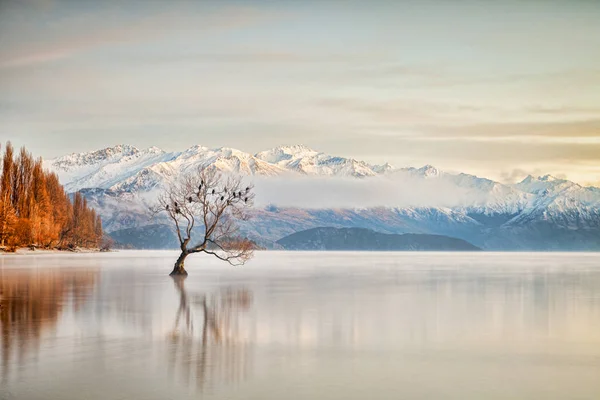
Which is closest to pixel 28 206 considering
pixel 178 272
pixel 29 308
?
pixel 178 272

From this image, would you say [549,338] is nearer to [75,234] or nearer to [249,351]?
[249,351]

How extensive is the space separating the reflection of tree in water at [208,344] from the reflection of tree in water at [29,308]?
132 inches

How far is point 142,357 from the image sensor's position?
53.6ft

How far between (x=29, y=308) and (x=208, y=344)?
10872mm

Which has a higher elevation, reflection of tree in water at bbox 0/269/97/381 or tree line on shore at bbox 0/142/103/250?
tree line on shore at bbox 0/142/103/250

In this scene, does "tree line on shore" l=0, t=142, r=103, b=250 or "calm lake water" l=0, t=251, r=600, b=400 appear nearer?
"calm lake water" l=0, t=251, r=600, b=400

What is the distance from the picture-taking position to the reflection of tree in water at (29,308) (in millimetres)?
17344

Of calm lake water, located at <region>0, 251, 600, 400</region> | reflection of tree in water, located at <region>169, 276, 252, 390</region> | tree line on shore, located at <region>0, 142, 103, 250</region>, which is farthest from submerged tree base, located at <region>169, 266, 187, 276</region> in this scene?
tree line on shore, located at <region>0, 142, 103, 250</region>

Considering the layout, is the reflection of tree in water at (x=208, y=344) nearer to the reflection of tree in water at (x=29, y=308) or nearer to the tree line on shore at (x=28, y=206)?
the reflection of tree in water at (x=29, y=308)

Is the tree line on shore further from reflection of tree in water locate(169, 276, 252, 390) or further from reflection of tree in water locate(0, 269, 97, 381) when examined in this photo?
reflection of tree in water locate(169, 276, 252, 390)

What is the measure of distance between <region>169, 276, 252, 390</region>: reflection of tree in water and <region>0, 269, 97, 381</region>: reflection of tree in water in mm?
3363

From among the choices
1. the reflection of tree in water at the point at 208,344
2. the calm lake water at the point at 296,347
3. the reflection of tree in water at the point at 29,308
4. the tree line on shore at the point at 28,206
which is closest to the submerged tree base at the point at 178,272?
the reflection of tree in water at the point at 29,308

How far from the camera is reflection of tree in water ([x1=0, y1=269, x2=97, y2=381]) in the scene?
17.3m

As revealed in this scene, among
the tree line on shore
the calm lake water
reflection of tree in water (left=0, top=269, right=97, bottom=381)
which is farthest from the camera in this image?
the tree line on shore
